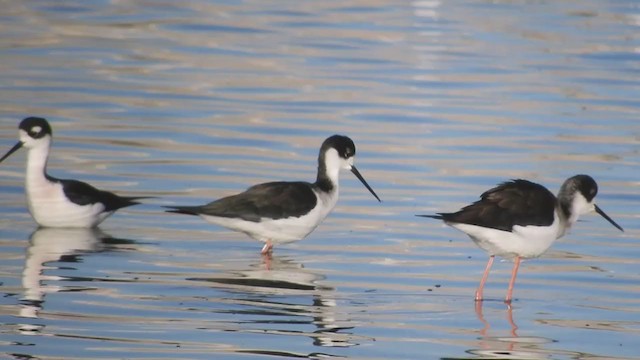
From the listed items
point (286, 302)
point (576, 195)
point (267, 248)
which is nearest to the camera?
point (286, 302)

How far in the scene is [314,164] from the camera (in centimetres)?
1867

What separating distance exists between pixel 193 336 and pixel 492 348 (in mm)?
2043

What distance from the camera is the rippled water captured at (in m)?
11.2

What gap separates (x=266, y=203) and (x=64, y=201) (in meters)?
2.21

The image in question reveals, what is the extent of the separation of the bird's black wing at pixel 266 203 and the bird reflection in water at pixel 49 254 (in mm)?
926

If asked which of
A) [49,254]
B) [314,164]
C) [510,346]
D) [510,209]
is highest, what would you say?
[510,209]

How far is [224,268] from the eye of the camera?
13438 mm

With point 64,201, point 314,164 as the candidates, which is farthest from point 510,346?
point 314,164

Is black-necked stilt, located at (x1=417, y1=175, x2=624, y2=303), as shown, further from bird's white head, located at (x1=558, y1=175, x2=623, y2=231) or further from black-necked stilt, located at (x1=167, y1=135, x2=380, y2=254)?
black-necked stilt, located at (x1=167, y1=135, x2=380, y2=254)

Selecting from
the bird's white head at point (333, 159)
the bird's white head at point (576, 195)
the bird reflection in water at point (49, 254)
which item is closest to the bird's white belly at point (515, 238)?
the bird's white head at point (576, 195)

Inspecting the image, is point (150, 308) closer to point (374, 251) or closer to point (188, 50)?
point (374, 251)

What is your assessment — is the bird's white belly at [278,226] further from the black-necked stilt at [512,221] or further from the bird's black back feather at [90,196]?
the black-necked stilt at [512,221]

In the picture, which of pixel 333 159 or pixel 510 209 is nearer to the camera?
pixel 510 209

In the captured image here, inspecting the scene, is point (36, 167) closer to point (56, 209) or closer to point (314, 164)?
point (56, 209)
